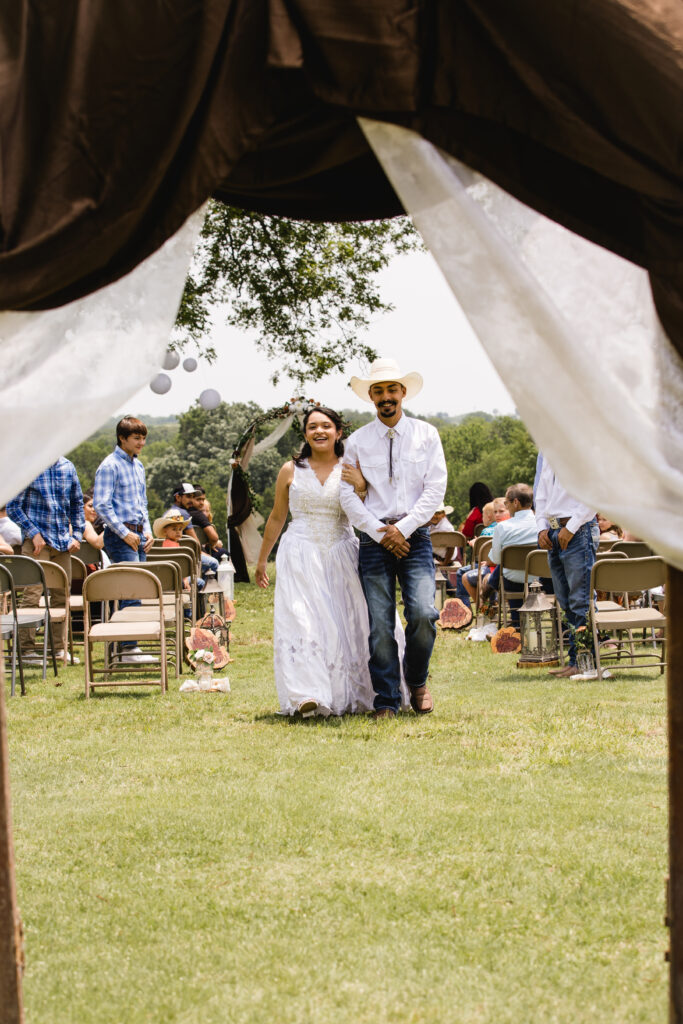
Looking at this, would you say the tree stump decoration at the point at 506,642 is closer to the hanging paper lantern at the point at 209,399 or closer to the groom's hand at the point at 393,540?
the groom's hand at the point at 393,540

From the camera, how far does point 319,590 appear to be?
763 centimetres

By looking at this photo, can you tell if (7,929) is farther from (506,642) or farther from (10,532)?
(506,642)

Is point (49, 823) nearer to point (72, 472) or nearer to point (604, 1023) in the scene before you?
point (604, 1023)

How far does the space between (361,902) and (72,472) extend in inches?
278

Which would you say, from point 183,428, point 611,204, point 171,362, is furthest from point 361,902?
point 183,428

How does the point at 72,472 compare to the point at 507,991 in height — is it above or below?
above

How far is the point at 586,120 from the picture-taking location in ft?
9.49

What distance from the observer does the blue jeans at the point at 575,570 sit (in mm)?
8945

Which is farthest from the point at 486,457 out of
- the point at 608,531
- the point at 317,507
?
the point at 317,507

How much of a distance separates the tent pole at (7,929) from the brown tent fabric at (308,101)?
1.34 meters

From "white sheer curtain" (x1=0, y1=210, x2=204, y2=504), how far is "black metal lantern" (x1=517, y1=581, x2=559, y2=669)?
7.19 metres

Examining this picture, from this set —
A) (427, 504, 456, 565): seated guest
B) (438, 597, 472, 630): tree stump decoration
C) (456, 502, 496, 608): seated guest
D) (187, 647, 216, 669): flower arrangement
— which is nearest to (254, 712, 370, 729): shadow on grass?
(187, 647, 216, 669): flower arrangement

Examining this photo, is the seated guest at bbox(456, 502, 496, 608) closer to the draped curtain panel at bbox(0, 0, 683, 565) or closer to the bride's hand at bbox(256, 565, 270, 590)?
the bride's hand at bbox(256, 565, 270, 590)

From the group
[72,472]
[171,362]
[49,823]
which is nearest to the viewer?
[49,823]
